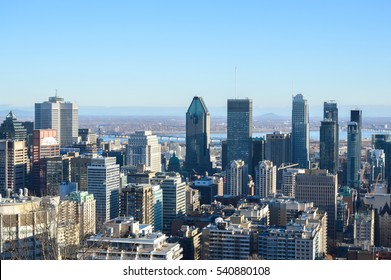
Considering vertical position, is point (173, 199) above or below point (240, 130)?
below

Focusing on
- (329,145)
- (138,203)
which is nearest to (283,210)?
(138,203)

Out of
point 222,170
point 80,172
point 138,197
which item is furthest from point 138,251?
point 222,170

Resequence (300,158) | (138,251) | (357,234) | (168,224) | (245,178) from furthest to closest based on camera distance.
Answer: (300,158) < (245,178) < (168,224) < (357,234) < (138,251)

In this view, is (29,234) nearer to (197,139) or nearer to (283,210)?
(283,210)

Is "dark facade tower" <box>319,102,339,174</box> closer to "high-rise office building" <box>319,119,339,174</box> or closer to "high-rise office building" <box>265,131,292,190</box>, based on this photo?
"high-rise office building" <box>319,119,339,174</box>

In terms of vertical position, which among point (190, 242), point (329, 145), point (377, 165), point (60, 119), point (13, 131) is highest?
point (60, 119)

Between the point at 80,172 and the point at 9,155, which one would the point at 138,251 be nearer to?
the point at 80,172

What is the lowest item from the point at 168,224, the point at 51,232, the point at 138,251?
the point at 168,224
